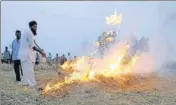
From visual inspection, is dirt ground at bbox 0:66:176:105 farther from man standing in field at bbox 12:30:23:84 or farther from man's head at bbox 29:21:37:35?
man's head at bbox 29:21:37:35

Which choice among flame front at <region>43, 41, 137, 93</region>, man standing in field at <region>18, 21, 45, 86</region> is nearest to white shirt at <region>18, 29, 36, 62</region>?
man standing in field at <region>18, 21, 45, 86</region>

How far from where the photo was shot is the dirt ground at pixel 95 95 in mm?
12828

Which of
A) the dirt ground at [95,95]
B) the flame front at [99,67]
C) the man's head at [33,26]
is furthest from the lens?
the flame front at [99,67]

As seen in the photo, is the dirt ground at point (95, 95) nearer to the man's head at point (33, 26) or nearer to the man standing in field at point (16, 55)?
the man standing in field at point (16, 55)

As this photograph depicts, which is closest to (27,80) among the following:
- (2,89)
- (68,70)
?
(2,89)

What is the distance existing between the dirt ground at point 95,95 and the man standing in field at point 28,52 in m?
0.39

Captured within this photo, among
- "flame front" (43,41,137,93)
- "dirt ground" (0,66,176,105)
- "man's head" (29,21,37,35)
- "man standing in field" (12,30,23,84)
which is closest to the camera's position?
"dirt ground" (0,66,176,105)

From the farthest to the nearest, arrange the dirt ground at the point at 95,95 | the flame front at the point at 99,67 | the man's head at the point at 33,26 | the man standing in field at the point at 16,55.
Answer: the man standing in field at the point at 16,55 → the flame front at the point at 99,67 → the man's head at the point at 33,26 → the dirt ground at the point at 95,95

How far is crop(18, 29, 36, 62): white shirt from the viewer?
15133 mm

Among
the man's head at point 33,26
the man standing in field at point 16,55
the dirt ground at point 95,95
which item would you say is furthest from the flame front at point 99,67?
the man standing in field at point 16,55

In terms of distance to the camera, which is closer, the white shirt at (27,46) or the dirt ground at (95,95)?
the dirt ground at (95,95)

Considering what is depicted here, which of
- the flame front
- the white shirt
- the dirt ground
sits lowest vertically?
the dirt ground

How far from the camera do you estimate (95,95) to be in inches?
551

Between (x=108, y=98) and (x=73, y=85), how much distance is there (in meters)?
2.18
